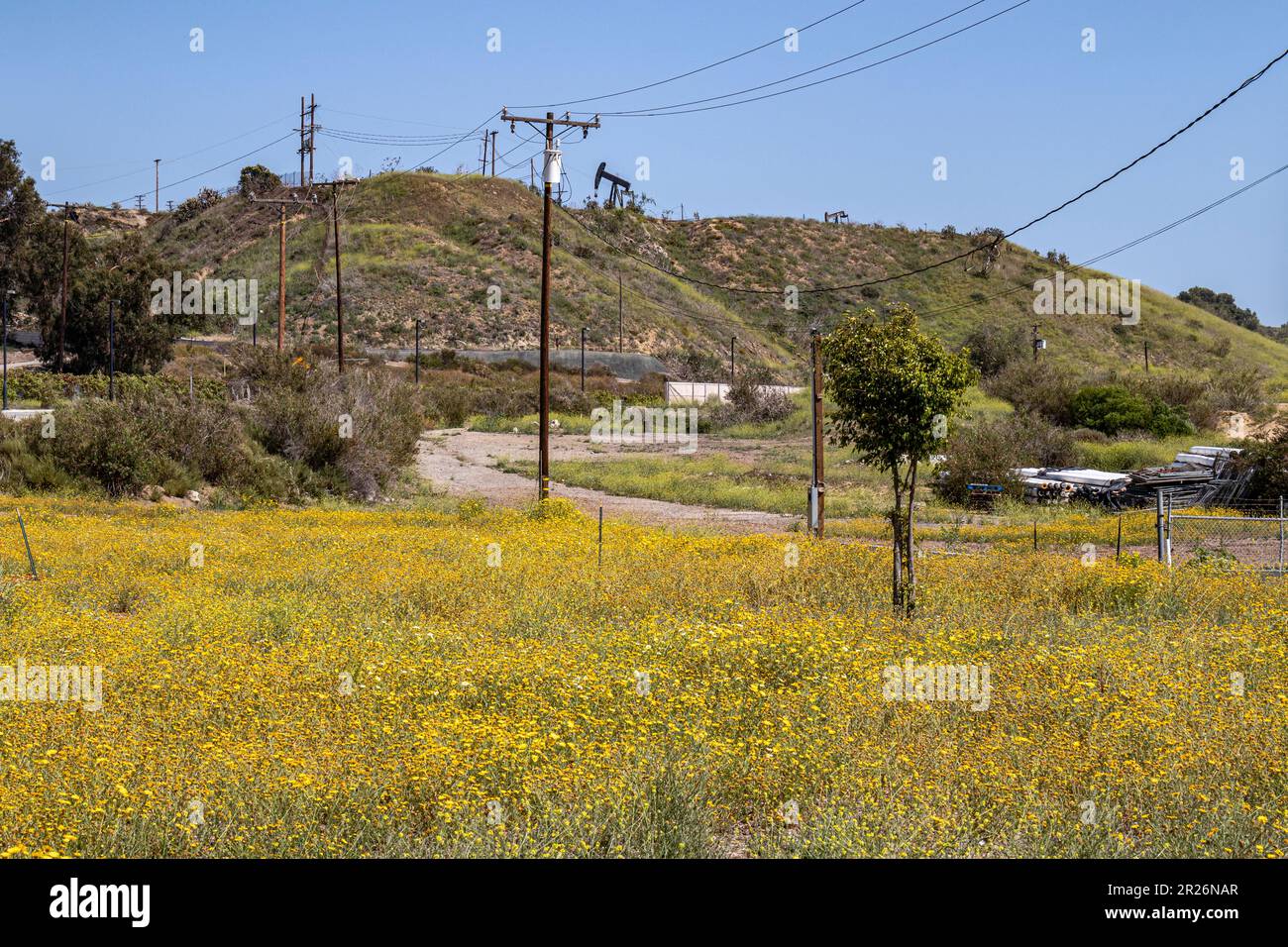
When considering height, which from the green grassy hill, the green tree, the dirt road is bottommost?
the dirt road

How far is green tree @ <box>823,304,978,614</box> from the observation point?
13.9m

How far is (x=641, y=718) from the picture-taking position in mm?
7977

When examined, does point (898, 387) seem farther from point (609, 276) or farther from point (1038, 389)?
point (609, 276)

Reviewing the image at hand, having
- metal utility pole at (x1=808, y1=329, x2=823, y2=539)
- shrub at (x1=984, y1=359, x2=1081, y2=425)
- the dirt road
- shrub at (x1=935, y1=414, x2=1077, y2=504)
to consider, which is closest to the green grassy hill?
shrub at (x1=984, y1=359, x2=1081, y2=425)

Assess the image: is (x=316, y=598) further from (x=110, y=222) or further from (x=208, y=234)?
(x=110, y=222)

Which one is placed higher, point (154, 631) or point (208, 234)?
point (208, 234)

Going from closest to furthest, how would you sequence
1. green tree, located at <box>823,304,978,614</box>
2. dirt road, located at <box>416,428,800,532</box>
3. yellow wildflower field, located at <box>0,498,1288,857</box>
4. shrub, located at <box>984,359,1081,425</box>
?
1. yellow wildflower field, located at <box>0,498,1288,857</box>
2. green tree, located at <box>823,304,978,614</box>
3. dirt road, located at <box>416,428,800,532</box>
4. shrub, located at <box>984,359,1081,425</box>

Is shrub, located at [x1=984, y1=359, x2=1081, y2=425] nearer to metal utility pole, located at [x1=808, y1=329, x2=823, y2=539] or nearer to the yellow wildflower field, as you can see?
metal utility pole, located at [x1=808, y1=329, x2=823, y2=539]

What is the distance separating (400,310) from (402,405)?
53.1 meters

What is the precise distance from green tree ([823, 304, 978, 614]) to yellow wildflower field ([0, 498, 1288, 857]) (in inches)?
71.4

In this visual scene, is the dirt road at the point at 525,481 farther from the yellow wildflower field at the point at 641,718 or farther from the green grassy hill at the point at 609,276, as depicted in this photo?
the green grassy hill at the point at 609,276
